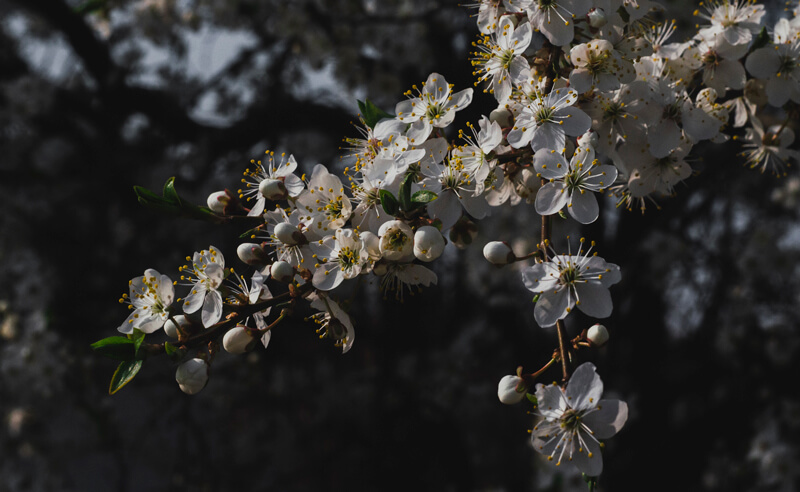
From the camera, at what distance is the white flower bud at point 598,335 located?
3.12ft

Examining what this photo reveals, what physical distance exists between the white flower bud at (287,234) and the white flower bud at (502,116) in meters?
0.40

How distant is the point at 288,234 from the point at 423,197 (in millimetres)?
225

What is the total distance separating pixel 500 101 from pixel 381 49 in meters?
3.30

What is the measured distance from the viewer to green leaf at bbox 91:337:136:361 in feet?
3.11

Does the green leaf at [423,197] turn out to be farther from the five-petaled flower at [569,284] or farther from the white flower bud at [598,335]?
the white flower bud at [598,335]

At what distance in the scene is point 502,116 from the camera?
1105 millimetres

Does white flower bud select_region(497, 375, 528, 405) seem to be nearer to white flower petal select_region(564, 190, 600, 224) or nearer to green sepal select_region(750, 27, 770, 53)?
white flower petal select_region(564, 190, 600, 224)

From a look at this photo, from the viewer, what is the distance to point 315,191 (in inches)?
42.0

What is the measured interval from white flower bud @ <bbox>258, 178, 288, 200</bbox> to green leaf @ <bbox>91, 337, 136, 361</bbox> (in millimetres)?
319

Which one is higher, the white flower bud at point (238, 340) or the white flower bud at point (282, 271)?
the white flower bud at point (282, 271)

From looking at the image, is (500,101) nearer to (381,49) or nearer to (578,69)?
(578,69)

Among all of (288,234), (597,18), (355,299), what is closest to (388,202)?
(288,234)

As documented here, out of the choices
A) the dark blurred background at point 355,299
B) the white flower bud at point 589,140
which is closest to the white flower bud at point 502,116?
the white flower bud at point 589,140

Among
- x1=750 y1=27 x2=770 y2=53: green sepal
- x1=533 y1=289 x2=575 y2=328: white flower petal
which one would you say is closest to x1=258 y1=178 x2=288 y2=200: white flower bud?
x1=533 y1=289 x2=575 y2=328: white flower petal
